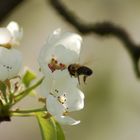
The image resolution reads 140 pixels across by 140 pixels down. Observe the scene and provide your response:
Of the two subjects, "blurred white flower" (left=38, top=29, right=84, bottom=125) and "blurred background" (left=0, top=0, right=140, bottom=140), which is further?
"blurred background" (left=0, top=0, right=140, bottom=140)

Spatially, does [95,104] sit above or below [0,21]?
below

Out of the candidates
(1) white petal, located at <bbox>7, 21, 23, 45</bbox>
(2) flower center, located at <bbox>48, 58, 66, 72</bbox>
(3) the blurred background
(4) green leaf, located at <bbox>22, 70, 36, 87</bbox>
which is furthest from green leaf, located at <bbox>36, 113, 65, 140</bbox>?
(3) the blurred background

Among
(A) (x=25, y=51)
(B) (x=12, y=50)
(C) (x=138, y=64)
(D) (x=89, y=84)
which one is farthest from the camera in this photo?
(A) (x=25, y=51)

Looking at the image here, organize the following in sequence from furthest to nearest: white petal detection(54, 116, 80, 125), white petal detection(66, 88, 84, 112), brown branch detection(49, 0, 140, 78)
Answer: brown branch detection(49, 0, 140, 78), white petal detection(66, 88, 84, 112), white petal detection(54, 116, 80, 125)

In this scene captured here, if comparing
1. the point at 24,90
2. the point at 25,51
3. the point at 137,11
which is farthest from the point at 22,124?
the point at 24,90

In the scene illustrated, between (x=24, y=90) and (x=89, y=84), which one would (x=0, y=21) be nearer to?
(x=24, y=90)

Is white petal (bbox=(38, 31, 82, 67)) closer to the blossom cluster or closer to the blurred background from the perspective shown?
the blossom cluster

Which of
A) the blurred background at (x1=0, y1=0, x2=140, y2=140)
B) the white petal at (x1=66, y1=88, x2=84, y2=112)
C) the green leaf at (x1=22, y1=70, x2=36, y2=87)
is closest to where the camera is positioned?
the white petal at (x1=66, y1=88, x2=84, y2=112)

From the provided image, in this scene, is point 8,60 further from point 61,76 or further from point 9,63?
point 61,76
